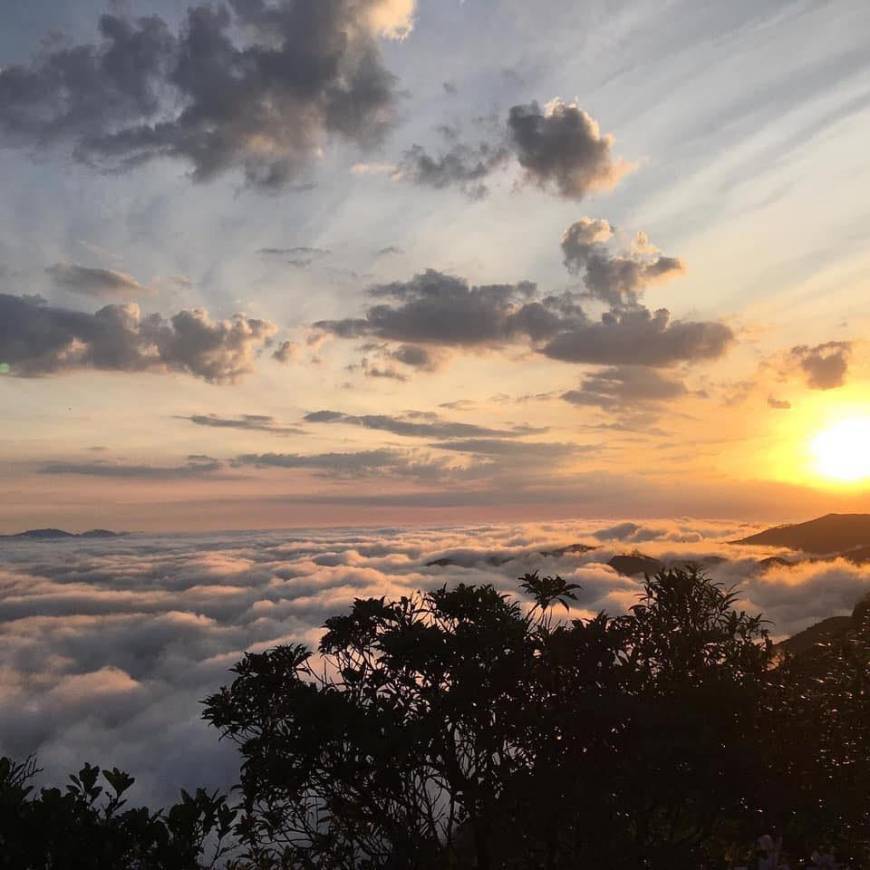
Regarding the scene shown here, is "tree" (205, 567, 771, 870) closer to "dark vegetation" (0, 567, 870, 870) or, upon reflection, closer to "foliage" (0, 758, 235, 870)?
"dark vegetation" (0, 567, 870, 870)

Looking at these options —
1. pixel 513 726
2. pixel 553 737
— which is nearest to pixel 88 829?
pixel 513 726

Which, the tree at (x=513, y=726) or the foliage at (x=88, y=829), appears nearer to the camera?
the foliage at (x=88, y=829)

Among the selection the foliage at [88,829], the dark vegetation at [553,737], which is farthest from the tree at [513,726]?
the foliage at [88,829]

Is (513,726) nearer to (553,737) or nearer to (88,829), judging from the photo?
(553,737)

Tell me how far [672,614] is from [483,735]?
187 inches

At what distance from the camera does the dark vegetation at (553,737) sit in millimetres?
10883

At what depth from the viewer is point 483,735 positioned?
40.4ft

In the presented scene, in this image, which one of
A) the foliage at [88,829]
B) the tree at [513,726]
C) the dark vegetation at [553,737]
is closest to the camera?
the foliage at [88,829]

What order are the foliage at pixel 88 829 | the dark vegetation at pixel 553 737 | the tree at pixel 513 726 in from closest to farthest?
the foliage at pixel 88 829
the dark vegetation at pixel 553 737
the tree at pixel 513 726

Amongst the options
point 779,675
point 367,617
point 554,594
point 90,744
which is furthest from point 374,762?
point 90,744

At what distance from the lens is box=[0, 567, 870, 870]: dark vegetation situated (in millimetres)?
10883

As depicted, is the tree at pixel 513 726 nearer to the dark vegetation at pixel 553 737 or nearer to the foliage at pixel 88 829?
the dark vegetation at pixel 553 737

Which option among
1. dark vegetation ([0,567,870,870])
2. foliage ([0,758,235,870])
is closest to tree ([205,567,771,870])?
dark vegetation ([0,567,870,870])

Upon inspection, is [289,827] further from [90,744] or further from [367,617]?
[90,744]
